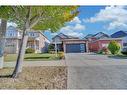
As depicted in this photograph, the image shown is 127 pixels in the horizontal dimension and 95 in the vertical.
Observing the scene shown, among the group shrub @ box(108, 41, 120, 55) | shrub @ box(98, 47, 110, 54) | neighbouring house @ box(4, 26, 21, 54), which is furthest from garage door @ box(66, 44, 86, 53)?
neighbouring house @ box(4, 26, 21, 54)

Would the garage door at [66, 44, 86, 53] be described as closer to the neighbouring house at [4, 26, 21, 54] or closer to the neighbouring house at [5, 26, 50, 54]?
the neighbouring house at [5, 26, 50, 54]

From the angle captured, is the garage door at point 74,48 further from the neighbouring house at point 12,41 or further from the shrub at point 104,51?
the neighbouring house at point 12,41

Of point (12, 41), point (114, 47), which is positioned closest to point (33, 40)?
point (12, 41)

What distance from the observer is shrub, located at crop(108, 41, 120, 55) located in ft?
57.6

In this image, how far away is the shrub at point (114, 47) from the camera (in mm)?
17562

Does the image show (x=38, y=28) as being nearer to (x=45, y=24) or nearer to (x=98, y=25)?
(x=45, y=24)

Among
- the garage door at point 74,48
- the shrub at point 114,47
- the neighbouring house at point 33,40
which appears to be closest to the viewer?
the shrub at point 114,47

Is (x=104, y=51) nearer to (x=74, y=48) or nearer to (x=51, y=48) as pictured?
(x=74, y=48)

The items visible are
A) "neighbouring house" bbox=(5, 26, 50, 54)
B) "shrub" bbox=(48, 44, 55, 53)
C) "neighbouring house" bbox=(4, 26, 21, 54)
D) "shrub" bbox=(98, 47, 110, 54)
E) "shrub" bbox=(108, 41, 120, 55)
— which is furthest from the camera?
"neighbouring house" bbox=(5, 26, 50, 54)

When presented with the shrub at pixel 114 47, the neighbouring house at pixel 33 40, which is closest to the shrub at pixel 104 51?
the shrub at pixel 114 47

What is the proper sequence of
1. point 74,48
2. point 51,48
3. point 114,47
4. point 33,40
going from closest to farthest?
1. point 114,47
2. point 74,48
3. point 51,48
4. point 33,40

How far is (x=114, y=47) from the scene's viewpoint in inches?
728

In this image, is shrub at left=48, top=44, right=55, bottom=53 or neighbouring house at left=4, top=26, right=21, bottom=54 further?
shrub at left=48, top=44, right=55, bottom=53

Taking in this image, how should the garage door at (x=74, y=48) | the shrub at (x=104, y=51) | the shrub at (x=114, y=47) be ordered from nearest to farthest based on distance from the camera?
the shrub at (x=114, y=47) → the shrub at (x=104, y=51) → the garage door at (x=74, y=48)
